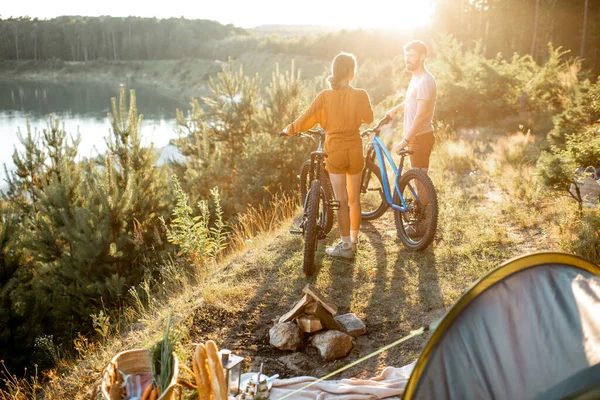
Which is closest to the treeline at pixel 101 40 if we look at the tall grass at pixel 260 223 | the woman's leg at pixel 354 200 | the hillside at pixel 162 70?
the hillside at pixel 162 70

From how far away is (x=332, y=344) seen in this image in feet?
13.0

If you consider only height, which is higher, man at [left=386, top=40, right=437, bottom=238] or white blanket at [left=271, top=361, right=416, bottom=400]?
man at [left=386, top=40, right=437, bottom=238]

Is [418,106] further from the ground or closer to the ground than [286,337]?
further from the ground

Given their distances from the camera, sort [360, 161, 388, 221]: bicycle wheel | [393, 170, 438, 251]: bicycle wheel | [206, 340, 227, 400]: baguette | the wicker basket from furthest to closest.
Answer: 1. [360, 161, 388, 221]: bicycle wheel
2. [393, 170, 438, 251]: bicycle wheel
3. the wicker basket
4. [206, 340, 227, 400]: baguette

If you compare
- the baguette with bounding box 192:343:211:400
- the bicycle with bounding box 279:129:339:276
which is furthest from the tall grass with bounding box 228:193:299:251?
the baguette with bounding box 192:343:211:400

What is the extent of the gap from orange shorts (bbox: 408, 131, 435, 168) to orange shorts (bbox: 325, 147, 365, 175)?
73 cm

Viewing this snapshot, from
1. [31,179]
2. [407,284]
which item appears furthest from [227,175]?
[407,284]

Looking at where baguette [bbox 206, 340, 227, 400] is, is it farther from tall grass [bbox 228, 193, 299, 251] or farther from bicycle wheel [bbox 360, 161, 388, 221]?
tall grass [bbox 228, 193, 299, 251]

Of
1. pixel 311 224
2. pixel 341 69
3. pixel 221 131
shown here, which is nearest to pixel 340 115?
pixel 341 69

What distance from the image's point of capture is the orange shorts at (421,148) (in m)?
5.53

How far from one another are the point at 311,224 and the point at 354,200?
0.60 meters

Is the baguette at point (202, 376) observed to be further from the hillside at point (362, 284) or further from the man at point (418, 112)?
the man at point (418, 112)

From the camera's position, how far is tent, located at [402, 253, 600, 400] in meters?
2.40

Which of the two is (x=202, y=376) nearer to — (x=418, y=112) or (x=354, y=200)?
(x=354, y=200)
